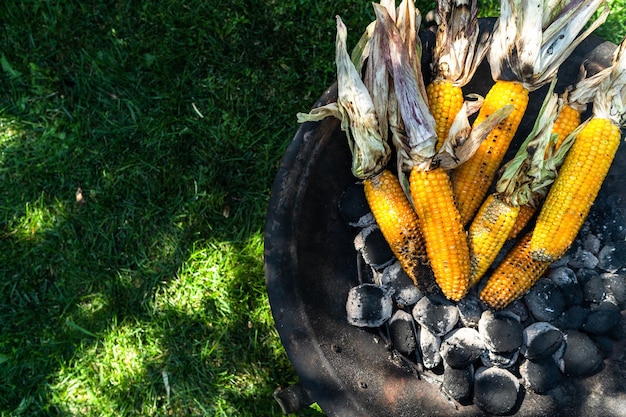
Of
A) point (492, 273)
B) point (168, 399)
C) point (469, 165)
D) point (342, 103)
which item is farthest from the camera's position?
point (168, 399)

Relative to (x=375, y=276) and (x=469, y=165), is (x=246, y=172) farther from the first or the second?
(x=469, y=165)

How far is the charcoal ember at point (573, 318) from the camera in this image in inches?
92.3

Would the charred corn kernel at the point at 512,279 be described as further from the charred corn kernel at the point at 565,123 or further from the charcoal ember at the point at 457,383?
the charred corn kernel at the point at 565,123

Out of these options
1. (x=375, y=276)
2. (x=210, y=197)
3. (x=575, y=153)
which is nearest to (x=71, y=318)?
(x=210, y=197)

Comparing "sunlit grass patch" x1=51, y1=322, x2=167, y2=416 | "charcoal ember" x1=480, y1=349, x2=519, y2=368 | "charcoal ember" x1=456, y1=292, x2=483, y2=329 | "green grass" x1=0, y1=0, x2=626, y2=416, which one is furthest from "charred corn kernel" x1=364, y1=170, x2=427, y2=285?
"sunlit grass patch" x1=51, y1=322, x2=167, y2=416

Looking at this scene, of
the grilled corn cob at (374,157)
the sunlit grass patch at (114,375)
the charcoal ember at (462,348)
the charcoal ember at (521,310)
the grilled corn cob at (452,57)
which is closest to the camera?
the grilled corn cob at (374,157)

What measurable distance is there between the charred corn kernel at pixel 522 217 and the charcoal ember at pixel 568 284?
0.29m

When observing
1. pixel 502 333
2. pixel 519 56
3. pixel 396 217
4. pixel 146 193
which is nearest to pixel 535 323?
pixel 502 333

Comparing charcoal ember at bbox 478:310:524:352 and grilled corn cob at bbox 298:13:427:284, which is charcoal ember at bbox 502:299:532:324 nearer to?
charcoal ember at bbox 478:310:524:352

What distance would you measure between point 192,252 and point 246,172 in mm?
609

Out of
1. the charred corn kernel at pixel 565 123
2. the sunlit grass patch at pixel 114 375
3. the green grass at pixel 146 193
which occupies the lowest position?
the sunlit grass patch at pixel 114 375

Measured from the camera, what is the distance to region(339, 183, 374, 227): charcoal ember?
2.41m

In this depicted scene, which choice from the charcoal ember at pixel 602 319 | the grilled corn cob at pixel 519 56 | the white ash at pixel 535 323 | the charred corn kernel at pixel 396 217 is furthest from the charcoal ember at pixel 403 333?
the charcoal ember at pixel 602 319

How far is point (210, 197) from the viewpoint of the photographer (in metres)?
3.30
